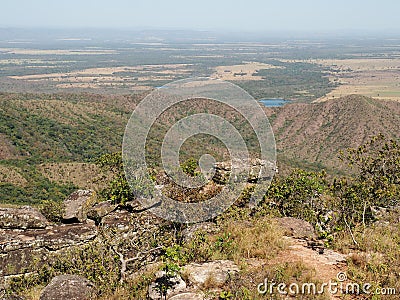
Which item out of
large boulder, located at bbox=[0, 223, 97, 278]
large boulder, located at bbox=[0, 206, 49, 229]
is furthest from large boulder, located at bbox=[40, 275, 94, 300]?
large boulder, located at bbox=[0, 206, 49, 229]

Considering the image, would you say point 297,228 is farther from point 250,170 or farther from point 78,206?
point 78,206

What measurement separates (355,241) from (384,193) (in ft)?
7.04

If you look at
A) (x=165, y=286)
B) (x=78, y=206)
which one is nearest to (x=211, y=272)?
(x=165, y=286)

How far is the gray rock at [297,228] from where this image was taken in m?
9.76

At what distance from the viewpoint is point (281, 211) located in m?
13.7

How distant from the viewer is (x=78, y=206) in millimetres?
12375

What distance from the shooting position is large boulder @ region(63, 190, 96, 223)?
11.8m

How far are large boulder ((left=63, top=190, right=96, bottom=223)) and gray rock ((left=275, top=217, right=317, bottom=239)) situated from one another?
5.75m

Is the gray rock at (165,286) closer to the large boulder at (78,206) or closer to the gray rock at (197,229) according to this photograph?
the gray rock at (197,229)

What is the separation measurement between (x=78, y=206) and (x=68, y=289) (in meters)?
5.58

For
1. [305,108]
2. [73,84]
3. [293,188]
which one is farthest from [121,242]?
[73,84]

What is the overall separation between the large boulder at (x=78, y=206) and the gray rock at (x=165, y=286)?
553 cm

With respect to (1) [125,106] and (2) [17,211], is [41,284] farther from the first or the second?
(1) [125,106]

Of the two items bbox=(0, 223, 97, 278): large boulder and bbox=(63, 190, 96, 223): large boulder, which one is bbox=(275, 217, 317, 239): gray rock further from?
bbox=(63, 190, 96, 223): large boulder
